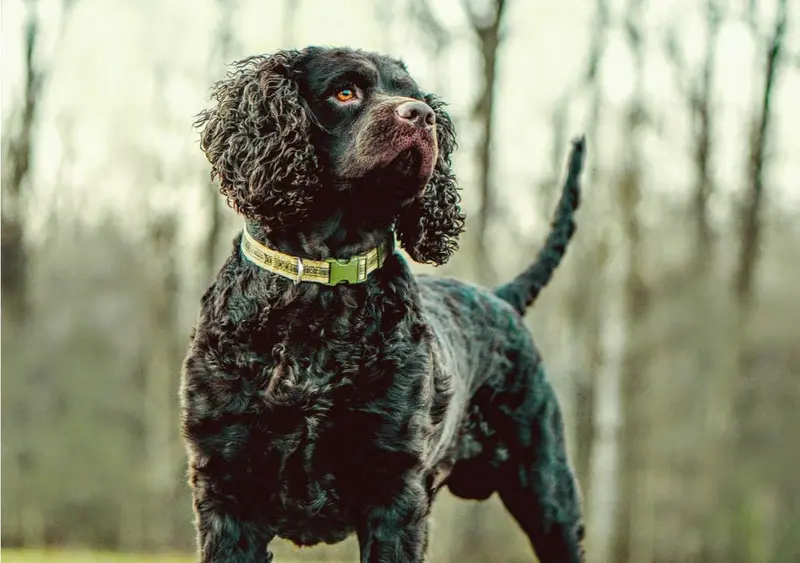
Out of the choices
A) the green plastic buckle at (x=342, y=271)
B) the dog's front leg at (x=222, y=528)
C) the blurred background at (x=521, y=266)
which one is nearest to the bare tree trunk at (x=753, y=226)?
the blurred background at (x=521, y=266)

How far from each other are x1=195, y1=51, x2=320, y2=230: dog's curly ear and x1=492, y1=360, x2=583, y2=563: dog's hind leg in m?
1.71

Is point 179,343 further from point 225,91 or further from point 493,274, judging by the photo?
point 225,91

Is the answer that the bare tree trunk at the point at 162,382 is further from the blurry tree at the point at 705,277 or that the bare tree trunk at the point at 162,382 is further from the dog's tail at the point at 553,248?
the dog's tail at the point at 553,248

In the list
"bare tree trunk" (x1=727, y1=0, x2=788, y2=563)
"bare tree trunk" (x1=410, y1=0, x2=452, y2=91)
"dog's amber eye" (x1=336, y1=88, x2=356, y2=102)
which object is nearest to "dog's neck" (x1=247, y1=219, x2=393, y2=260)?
"dog's amber eye" (x1=336, y1=88, x2=356, y2=102)

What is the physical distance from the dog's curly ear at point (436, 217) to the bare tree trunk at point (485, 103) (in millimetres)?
8127

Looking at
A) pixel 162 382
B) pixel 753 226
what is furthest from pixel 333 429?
pixel 162 382

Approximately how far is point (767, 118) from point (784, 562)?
6.94m

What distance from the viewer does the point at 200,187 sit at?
14.6m

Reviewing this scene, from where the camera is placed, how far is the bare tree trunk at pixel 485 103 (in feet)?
39.2

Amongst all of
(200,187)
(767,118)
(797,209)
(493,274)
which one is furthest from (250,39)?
(797,209)

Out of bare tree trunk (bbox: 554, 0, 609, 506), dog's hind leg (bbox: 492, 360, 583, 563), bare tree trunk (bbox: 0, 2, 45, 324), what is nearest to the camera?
dog's hind leg (bbox: 492, 360, 583, 563)

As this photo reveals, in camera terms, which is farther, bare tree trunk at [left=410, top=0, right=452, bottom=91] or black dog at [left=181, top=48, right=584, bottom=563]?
bare tree trunk at [left=410, top=0, right=452, bottom=91]

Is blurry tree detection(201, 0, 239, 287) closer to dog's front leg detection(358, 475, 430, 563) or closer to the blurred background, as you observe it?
the blurred background

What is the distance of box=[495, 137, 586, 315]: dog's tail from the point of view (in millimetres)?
4965
